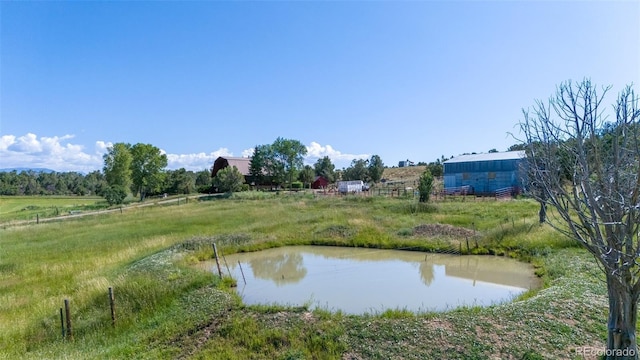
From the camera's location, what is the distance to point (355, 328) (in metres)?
8.53

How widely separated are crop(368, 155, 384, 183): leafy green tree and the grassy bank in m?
52.2

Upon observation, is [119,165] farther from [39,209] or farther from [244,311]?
[244,311]

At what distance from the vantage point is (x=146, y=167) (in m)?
61.7

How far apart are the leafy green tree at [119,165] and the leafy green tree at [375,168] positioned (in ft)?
147

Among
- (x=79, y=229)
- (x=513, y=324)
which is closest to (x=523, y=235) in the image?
(x=513, y=324)

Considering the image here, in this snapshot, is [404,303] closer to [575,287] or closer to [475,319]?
[475,319]

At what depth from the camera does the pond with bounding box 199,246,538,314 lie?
11.7 metres

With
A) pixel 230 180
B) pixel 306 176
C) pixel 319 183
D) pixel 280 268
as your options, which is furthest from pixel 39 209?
pixel 319 183

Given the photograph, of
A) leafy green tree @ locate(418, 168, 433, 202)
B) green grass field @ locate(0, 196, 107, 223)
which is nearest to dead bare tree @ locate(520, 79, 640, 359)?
leafy green tree @ locate(418, 168, 433, 202)

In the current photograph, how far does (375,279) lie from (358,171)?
62631 mm

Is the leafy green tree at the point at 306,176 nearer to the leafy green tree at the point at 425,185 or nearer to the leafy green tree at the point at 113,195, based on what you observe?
the leafy green tree at the point at 113,195

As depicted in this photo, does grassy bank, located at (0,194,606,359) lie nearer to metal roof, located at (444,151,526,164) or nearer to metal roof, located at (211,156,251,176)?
metal roof, located at (444,151,526,164)

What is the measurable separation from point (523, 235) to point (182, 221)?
24.0 meters

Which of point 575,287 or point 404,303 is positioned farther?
point 404,303
